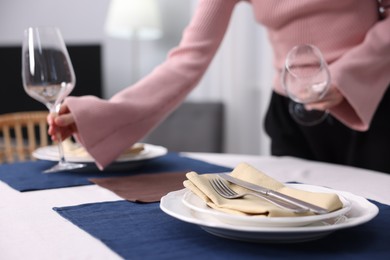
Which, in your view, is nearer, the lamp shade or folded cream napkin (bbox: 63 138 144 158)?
folded cream napkin (bbox: 63 138 144 158)

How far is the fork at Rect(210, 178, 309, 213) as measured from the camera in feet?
2.19

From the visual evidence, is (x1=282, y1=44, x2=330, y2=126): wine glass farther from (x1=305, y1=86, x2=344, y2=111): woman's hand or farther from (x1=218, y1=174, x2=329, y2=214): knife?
(x1=218, y1=174, x2=329, y2=214): knife

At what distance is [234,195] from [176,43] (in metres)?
3.06

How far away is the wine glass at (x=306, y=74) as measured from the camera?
1085 mm

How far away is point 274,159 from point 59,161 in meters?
0.51

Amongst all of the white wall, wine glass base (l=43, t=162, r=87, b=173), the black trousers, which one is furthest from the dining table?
the white wall

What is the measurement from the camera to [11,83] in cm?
413

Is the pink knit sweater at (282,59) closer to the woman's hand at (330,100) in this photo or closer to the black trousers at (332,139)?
the woman's hand at (330,100)

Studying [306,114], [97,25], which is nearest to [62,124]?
[306,114]

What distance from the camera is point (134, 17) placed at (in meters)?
3.40

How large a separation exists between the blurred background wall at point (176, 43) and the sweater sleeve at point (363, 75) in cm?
163

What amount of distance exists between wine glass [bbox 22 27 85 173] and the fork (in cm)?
A: 45

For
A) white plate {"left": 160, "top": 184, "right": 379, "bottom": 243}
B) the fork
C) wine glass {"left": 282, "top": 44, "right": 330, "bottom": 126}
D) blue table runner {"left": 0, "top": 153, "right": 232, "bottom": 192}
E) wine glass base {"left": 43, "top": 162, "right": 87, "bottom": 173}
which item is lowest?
blue table runner {"left": 0, "top": 153, "right": 232, "bottom": 192}

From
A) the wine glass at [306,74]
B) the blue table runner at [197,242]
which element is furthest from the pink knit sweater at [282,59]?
the blue table runner at [197,242]
